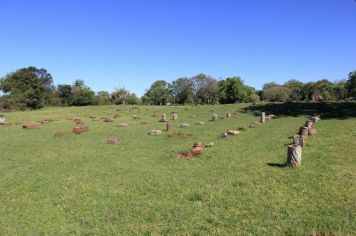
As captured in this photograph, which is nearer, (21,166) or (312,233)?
(312,233)

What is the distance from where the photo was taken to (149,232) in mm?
8859

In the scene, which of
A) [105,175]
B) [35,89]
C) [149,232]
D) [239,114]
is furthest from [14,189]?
[35,89]

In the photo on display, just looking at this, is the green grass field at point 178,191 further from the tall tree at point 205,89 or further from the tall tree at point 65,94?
the tall tree at point 205,89

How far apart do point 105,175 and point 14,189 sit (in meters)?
3.18

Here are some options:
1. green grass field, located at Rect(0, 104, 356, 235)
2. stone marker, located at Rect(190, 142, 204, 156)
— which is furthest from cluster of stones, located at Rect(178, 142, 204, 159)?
green grass field, located at Rect(0, 104, 356, 235)

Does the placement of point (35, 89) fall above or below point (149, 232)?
above

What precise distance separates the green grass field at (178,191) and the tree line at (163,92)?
5444 centimetres

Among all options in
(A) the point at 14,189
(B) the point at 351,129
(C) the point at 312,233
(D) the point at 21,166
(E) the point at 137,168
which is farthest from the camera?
(B) the point at 351,129

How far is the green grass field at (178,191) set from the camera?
918 centimetres

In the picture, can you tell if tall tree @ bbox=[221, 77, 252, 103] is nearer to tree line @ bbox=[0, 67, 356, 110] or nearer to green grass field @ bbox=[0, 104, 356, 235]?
tree line @ bbox=[0, 67, 356, 110]

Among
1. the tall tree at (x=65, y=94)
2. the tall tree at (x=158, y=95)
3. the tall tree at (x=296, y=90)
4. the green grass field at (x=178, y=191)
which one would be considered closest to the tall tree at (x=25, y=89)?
the tall tree at (x=65, y=94)

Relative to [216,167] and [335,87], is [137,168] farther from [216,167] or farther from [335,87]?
[335,87]

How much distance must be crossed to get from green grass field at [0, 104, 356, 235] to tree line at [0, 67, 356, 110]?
179 feet

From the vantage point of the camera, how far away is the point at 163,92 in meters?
121
